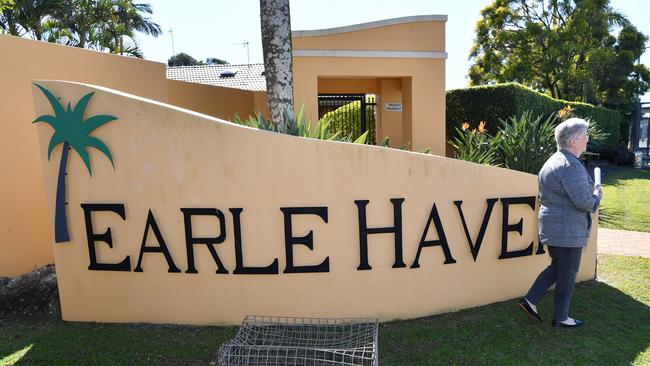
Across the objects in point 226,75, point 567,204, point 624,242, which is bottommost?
point 624,242

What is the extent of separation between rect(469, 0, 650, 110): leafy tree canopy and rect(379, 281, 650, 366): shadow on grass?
69.9ft

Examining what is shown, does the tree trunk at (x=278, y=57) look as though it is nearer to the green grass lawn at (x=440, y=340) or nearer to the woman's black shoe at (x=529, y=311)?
the green grass lawn at (x=440, y=340)

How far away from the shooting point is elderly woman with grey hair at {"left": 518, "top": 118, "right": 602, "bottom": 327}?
135 inches

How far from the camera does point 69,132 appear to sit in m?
3.85

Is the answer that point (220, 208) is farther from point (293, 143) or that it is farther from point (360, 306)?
point (360, 306)

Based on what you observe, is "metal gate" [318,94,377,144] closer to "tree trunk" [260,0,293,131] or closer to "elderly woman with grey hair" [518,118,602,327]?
"tree trunk" [260,0,293,131]

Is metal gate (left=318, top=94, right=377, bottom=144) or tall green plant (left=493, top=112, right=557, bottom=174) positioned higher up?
metal gate (left=318, top=94, right=377, bottom=144)

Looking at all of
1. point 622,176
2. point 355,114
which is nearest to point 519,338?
point 355,114

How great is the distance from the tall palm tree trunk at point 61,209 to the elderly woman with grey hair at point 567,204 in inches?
152

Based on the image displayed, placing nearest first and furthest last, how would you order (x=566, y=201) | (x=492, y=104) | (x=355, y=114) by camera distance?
(x=566, y=201) < (x=355, y=114) < (x=492, y=104)

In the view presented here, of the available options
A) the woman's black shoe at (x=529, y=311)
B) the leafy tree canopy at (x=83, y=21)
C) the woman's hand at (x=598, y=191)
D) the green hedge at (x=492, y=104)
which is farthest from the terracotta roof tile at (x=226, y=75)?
the woman's hand at (x=598, y=191)

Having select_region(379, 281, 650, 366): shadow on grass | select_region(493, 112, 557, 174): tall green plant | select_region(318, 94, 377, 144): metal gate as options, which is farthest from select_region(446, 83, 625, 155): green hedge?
select_region(379, 281, 650, 366): shadow on grass

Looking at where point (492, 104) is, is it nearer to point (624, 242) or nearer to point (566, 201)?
point (624, 242)

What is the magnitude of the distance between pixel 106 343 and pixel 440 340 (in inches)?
103
